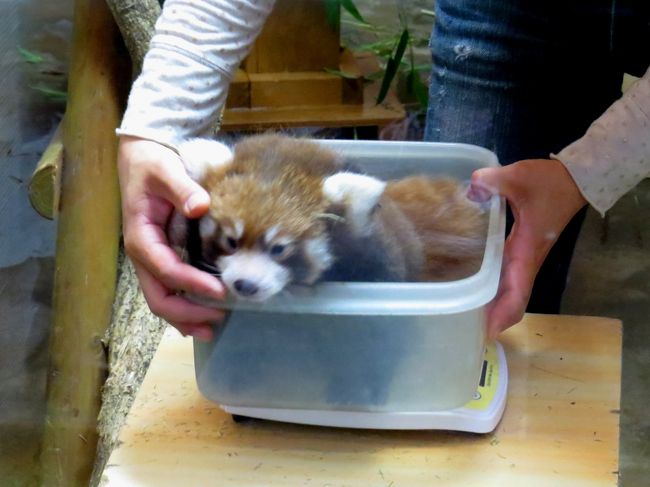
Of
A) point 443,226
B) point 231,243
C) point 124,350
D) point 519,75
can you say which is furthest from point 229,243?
point 124,350

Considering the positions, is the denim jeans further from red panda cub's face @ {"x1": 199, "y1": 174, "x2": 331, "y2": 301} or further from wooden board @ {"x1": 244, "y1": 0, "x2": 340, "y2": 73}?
red panda cub's face @ {"x1": 199, "y1": 174, "x2": 331, "y2": 301}

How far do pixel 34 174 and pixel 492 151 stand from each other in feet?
2.32

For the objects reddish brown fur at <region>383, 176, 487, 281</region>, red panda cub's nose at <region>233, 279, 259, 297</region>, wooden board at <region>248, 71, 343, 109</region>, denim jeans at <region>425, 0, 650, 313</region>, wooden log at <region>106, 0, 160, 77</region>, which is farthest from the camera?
wooden log at <region>106, 0, 160, 77</region>

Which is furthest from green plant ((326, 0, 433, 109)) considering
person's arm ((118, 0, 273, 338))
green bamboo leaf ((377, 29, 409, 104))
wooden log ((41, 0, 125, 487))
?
wooden log ((41, 0, 125, 487))

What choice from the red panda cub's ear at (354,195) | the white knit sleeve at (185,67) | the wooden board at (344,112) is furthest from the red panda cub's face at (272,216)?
the wooden board at (344,112)

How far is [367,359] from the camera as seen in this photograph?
84 centimetres

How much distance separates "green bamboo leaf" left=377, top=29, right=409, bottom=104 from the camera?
1127 millimetres

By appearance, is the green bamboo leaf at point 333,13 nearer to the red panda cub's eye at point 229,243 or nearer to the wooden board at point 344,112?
the wooden board at point 344,112

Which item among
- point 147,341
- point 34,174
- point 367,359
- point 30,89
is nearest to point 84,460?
point 147,341

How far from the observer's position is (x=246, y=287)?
79 cm

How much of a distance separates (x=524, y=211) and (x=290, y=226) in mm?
271

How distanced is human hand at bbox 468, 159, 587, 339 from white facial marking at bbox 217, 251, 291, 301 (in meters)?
0.24

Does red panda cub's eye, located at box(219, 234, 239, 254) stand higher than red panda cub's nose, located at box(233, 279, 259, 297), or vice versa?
red panda cub's eye, located at box(219, 234, 239, 254)

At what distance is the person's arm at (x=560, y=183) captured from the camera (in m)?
0.89
